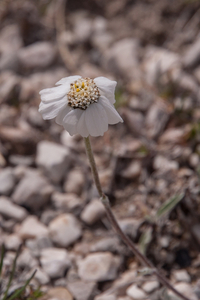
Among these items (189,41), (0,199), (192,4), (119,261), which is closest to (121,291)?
(119,261)

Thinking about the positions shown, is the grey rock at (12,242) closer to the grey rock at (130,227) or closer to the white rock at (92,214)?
the white rock at (92,214)

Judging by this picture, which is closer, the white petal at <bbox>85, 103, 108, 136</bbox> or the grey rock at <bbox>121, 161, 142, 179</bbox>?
the white petal at <bbox>85, 103, 108, 136</bbox>

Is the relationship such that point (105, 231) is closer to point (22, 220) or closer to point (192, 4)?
point (22, 220)

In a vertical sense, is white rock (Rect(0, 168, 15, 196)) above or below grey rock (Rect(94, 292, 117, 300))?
above

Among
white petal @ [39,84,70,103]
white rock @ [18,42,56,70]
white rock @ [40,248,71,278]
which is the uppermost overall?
white rock @ [18,42,56,70]

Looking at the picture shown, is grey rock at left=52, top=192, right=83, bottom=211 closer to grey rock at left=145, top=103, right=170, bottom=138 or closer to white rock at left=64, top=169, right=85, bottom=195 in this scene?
white rock at left=64, top=169, right=85, bottom=195

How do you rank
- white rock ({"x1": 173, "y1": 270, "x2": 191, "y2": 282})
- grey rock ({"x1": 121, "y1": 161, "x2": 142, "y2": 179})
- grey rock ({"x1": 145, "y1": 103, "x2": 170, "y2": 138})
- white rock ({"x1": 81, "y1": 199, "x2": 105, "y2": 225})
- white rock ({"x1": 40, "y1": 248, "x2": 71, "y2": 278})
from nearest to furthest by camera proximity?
white rock ({"x1": 173, "y1": 270, "x2": 191, "y2": 282}), white rock ({"x1": 40, "y1": 248, "x2": 71, "y2": 278}), white rock ({"x1": 81, "y1": 199, "x2": 105, "y2": 225}), grey rock ({"x1": 121, "y1": 161, "x2": 142, "y2": 179}), grey rock ({"x1": 145, "y1": 103, "x2": 170, "y2": 138})

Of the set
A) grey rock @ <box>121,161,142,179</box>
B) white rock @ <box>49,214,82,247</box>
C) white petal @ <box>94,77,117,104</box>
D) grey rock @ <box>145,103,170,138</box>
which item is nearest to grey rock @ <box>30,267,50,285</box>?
white rock @ <box>49,214,82,247</box>

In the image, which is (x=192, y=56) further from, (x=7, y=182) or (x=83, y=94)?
(x=83, y=94)
